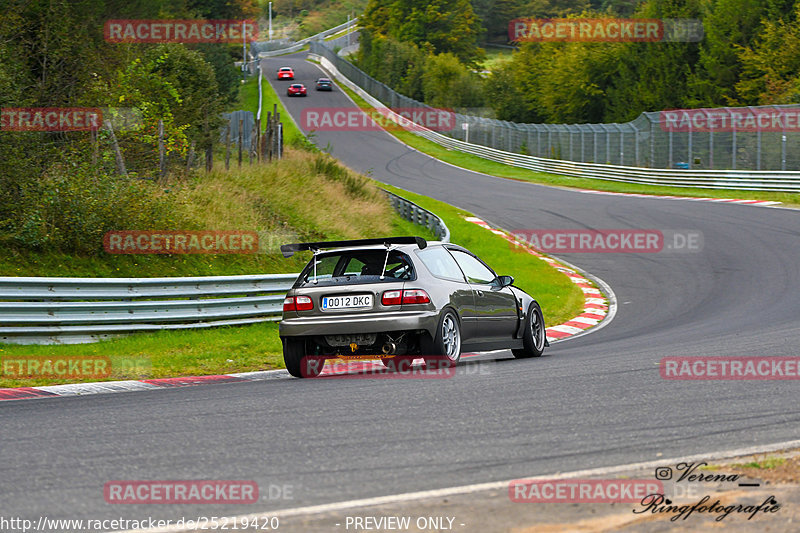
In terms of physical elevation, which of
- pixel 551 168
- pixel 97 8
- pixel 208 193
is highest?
pixel 97 8

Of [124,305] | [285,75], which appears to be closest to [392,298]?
[124,305]

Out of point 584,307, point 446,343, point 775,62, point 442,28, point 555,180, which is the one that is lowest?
point 555,180

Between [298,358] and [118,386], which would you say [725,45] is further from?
[118,386]

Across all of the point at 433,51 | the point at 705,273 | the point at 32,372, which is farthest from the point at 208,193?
the point at 433,51

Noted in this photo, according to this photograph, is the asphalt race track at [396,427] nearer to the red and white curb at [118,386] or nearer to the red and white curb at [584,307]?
the red and white curb at [118,386]

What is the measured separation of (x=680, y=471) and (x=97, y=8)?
85.5 feet

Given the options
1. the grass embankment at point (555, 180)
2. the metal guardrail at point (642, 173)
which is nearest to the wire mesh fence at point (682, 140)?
the metal guardrail at point (642, 173)

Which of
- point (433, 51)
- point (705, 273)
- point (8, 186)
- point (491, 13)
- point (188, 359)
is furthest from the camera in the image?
point (491, 13)

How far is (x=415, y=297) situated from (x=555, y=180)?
126 ft

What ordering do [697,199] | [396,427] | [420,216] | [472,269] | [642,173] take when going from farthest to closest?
[642,173] → [697,199] → [420,216] → [472,269] → [396,427]

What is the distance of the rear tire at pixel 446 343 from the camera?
9508 millimetres

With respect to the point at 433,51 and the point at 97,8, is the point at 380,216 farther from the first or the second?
the point at 433,51

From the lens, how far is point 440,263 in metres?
10.4

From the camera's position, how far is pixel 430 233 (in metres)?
28.2
